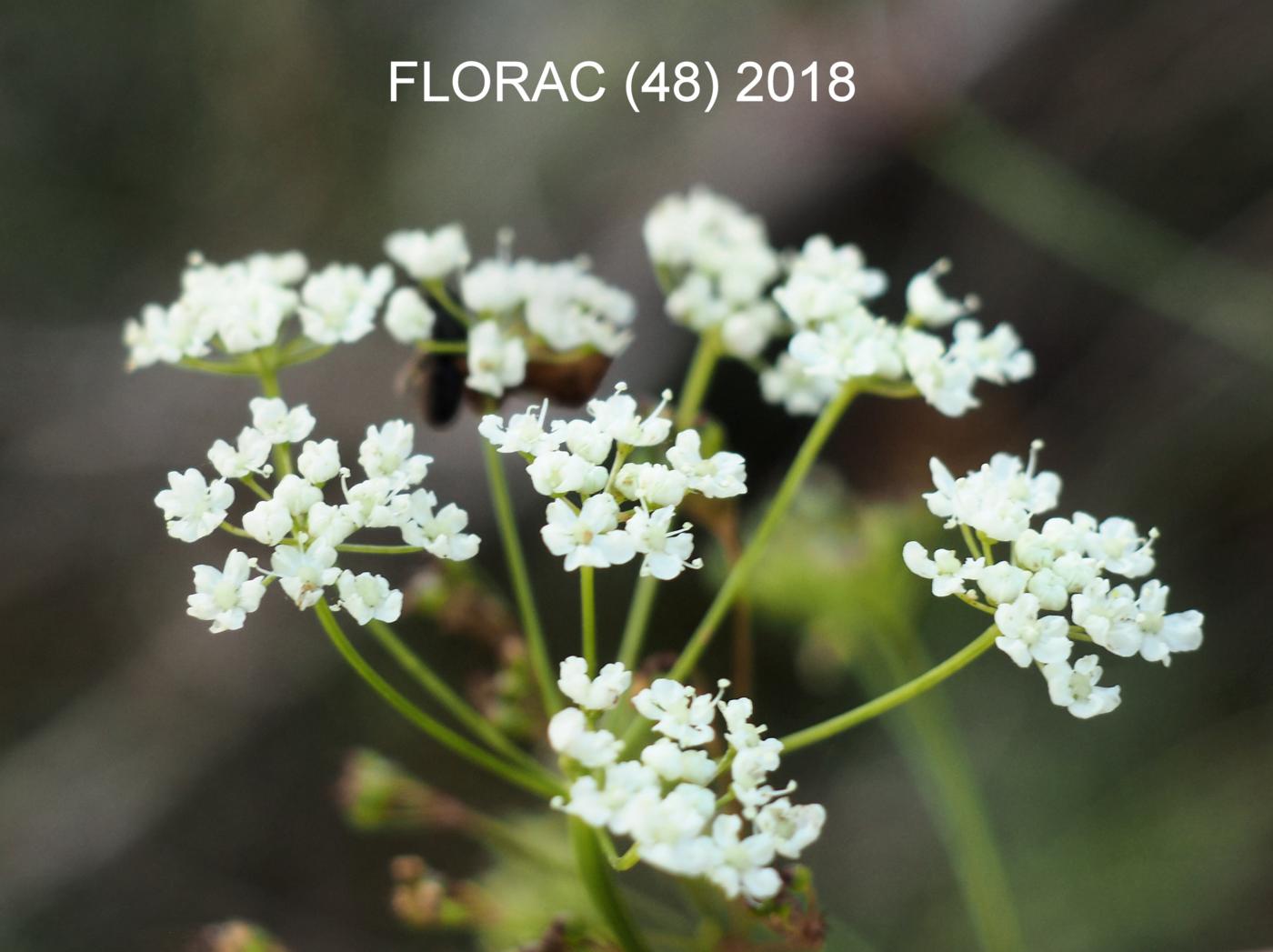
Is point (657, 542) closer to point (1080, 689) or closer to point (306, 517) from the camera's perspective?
point (306, 517)

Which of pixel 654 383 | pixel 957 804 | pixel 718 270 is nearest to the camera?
pixel 718 270

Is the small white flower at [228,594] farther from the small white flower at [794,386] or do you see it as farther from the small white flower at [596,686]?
the small white flower at [794,386]

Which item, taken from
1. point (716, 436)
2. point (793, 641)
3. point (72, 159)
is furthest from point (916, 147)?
point (72, 159)

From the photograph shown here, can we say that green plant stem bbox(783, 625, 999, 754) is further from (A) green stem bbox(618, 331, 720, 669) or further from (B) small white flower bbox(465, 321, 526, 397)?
(B) small white flower bbox(465, 321, 526, 397)

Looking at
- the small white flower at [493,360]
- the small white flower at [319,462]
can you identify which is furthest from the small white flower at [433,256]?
the small white flower at [319,462]

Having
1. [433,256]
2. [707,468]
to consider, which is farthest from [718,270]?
[707,468]
